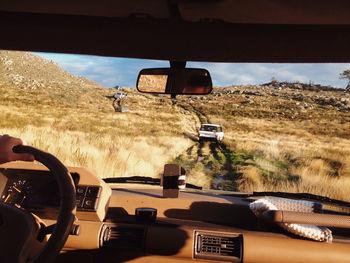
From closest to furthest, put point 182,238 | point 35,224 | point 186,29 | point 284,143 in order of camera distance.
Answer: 1. point 35,224
2. point 186,29
3. point 182,238
4. point 284,143

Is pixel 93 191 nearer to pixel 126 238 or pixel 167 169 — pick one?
pixel 126 238

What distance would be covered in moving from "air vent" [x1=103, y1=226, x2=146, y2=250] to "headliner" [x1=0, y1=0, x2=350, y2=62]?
63.1 inches

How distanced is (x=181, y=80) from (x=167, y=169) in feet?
3.27

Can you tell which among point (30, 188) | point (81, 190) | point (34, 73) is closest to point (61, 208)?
point (81, 190)

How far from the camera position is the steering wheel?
184 centimetres

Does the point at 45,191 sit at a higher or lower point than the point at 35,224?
higher

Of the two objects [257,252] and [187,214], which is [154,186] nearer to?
[187,214]

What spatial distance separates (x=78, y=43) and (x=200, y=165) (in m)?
15.0

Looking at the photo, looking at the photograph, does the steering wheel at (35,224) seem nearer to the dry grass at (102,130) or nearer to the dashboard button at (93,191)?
the dashboard button at (93,191)

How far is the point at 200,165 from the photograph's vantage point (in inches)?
695

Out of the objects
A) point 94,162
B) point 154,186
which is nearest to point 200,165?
point 94,162

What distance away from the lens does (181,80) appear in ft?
10.9

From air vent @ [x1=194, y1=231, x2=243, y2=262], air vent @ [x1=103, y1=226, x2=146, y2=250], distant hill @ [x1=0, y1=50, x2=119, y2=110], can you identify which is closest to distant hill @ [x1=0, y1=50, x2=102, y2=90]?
distant hill @ [x1=0, y1=50, x2=119, y2=110]

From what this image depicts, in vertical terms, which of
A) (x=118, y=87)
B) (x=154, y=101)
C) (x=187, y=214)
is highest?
(x=118, y=87)
